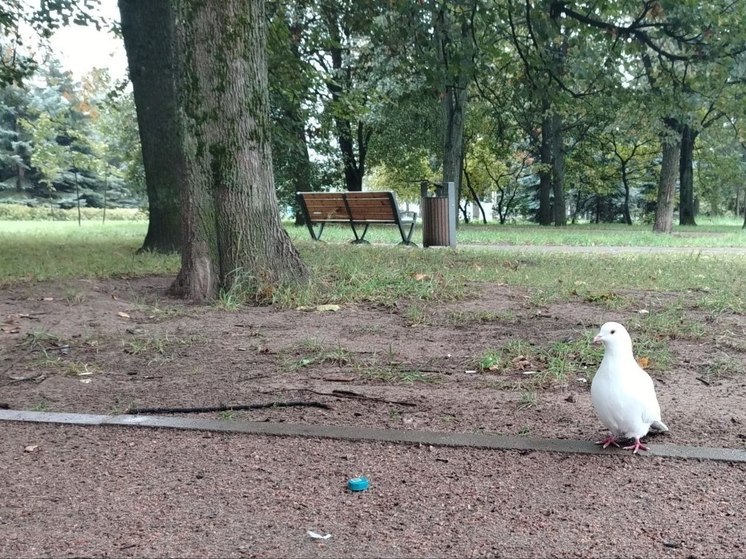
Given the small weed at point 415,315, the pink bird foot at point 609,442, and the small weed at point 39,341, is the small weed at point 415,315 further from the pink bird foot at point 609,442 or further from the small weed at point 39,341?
the small weed at point 39,341

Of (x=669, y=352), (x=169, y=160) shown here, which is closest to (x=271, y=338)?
(x=669, y=352)

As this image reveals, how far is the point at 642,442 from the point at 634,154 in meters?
33.9

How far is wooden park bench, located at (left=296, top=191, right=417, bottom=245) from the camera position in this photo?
11.7 meters


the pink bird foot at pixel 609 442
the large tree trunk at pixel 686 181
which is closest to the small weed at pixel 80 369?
the pink bird foot at pixel 609 442

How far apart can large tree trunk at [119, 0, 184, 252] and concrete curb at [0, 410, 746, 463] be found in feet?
23.2

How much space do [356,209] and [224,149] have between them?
6419 millimetres

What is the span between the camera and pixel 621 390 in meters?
2.64

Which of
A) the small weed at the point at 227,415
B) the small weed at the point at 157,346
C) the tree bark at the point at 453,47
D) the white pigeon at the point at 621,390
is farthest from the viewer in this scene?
the tree bark at the point at 453,47

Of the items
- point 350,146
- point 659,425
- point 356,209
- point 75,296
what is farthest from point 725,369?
point 350,146

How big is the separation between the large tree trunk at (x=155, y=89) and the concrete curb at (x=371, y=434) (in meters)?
7.06

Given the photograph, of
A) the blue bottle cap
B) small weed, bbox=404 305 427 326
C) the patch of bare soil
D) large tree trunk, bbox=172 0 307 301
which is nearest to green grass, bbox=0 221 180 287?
the patch of bare soil

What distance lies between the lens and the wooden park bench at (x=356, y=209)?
460 inches

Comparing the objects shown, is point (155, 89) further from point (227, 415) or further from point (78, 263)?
point (227, 415)

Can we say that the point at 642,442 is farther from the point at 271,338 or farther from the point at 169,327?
the point at 169,327
